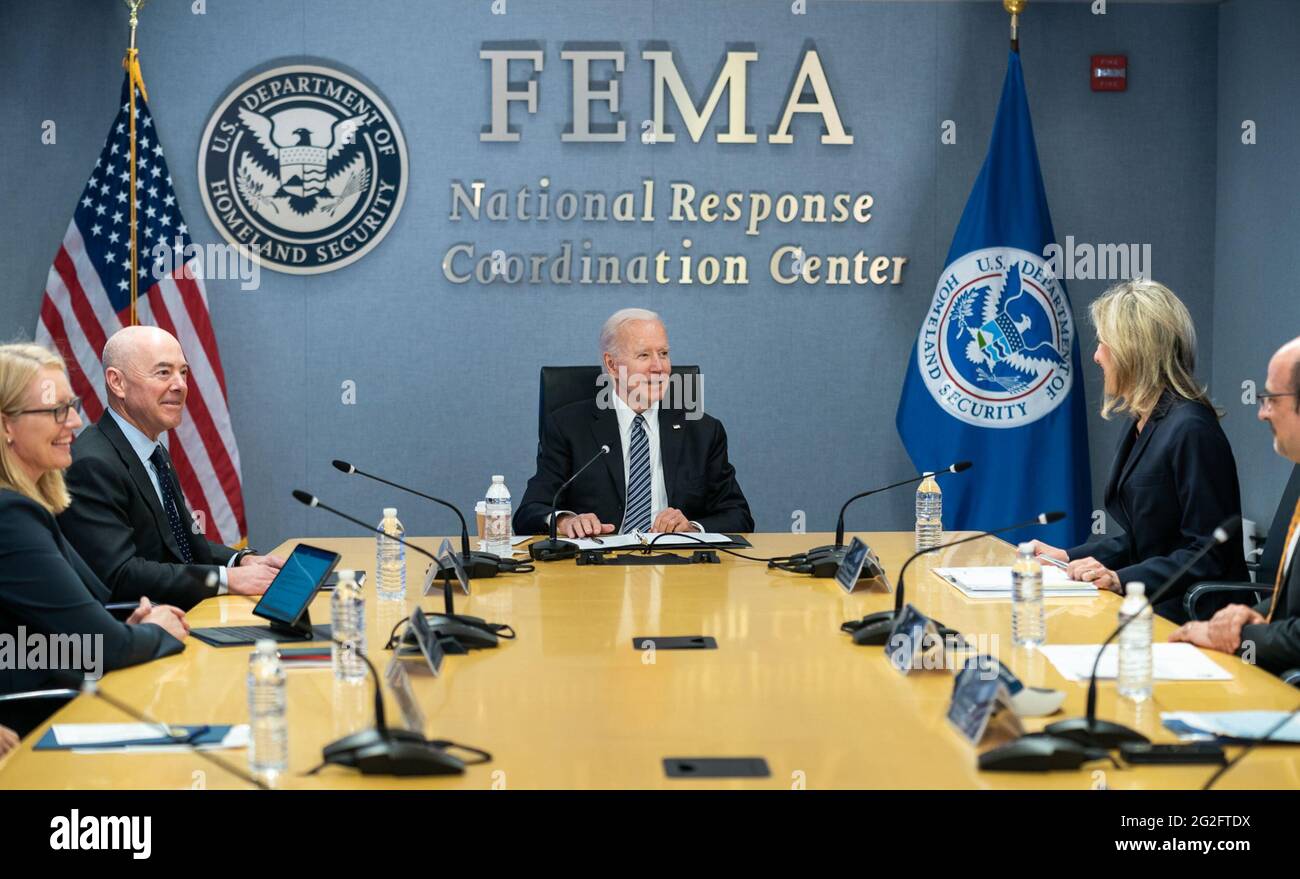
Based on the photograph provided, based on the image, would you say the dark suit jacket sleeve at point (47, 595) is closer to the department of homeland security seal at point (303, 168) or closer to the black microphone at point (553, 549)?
the black microphone at point (553, 549)

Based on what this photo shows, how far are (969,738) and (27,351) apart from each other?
6.49ft

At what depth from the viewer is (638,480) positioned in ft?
13.8

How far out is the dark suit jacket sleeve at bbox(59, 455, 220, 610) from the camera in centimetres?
316

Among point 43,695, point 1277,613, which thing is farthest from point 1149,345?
point 43,695

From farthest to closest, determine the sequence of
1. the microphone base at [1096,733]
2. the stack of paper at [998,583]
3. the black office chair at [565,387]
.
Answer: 1. the black office chair at [565,387]
2. the stack of paper at [998,583]
3. the microphone base at [1096,733]

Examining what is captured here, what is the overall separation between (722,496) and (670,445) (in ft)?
0.77

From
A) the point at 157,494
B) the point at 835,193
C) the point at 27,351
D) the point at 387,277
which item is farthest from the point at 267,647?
the point at 835,193

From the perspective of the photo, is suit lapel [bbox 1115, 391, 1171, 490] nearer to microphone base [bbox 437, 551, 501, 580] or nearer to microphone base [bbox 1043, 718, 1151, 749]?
microphone base [bbox 437, 551, 501, 580]

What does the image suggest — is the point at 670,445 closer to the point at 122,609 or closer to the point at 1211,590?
the point at 1211,590

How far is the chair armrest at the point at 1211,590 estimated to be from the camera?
321cm

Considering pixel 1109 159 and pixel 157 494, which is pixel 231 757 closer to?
pixel 157 494

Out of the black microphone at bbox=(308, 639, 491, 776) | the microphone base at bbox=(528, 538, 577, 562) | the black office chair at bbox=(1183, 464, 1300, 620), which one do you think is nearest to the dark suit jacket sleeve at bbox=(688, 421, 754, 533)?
the microphone base at bbox=(528, 538, 577, 562)

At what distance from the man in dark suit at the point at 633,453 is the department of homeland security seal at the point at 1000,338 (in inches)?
51.9

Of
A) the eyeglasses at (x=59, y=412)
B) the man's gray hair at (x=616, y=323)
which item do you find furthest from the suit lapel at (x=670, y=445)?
the eyeglasses at (x=59, y=412)
